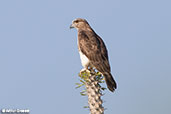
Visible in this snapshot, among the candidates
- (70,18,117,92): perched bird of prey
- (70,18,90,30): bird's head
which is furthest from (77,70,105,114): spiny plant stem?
(70,18,90,30): bird's head

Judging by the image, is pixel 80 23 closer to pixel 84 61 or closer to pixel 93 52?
pixel 84 61

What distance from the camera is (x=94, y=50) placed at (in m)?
9.07

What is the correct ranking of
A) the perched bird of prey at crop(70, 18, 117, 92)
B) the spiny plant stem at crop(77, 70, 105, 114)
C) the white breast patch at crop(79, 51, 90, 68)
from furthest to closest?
the white breast patch at crop(79, 51, 90, 68) < the perched bird of prey at crop(70, 18, 117, 92) < the spiny plant stem at crop(77, 70, 105, 114)

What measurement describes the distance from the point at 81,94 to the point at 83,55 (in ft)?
13.5

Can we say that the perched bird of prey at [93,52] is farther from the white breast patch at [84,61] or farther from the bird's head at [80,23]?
the bird's head at [80,23]

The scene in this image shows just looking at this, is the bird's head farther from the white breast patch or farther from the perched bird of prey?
the white breast patch

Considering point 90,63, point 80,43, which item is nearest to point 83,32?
point 80,43

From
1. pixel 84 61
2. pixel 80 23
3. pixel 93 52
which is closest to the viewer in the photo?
pixel 93 52

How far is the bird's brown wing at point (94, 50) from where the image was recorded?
8.44 meters

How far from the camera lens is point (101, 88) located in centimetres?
566

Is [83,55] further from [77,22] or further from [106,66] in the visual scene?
[77,22]

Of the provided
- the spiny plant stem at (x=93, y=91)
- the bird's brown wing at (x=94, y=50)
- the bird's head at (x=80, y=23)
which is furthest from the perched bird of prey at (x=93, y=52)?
the spiny plant stem at (x=93, y=91)

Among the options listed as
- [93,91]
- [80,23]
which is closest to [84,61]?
[80,23]

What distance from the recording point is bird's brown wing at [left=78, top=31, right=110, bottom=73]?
8440 millimetres
